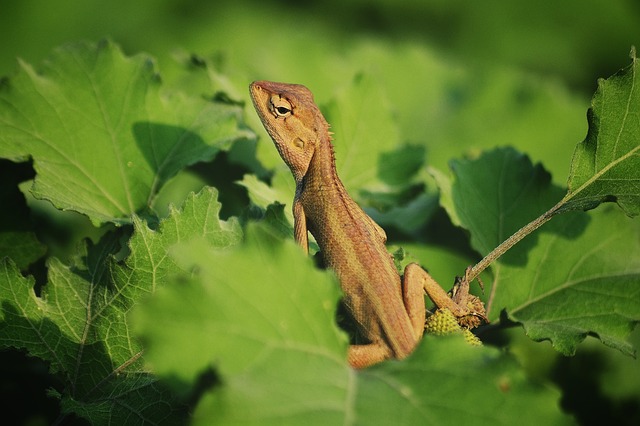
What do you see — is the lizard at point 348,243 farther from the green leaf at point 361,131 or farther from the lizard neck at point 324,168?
the green leaf at point 361,131

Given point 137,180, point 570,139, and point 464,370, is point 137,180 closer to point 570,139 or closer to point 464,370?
point 464,370

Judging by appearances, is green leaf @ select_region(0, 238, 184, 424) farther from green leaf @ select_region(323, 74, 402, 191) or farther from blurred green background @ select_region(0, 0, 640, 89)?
blurred green background @ select_region(0, 0, 640, 89)

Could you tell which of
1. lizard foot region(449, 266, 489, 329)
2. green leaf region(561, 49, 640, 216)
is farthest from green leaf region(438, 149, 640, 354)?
green leaf region(561, 49, 640, 216)

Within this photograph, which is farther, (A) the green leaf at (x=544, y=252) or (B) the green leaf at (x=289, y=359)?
(A) the green leaf at (x=544, y=252)

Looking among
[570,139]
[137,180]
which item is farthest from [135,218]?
[570,139]

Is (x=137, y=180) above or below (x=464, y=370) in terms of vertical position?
below

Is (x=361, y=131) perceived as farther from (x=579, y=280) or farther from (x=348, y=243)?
(x=579, y=280)

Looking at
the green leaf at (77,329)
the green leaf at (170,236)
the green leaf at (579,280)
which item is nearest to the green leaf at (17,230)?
the green leaf at (77,329)

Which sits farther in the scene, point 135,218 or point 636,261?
point 636,261
